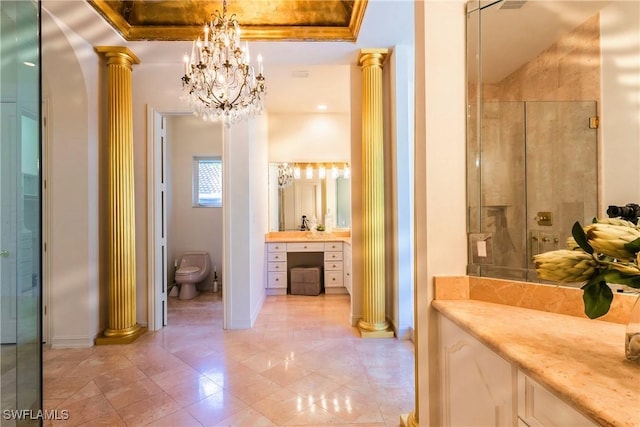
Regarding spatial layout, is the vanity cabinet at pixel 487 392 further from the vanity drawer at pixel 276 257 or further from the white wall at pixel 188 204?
the white wall at pixel 188 204

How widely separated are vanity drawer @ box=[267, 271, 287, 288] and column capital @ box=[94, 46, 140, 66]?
3.35 metres

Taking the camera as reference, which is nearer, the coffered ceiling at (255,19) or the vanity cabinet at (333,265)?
the coffered ceiling at (255,19)

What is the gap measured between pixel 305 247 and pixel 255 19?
124 inches

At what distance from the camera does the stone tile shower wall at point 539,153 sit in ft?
5.08

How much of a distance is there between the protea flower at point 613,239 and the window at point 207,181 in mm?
5430

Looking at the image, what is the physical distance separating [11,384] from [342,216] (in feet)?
14.8

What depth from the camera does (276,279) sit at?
4.99m

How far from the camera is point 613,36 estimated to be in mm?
1520

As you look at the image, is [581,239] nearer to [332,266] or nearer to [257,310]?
[257,310]

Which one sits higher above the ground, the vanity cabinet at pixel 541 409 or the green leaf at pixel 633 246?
the green leaf at pixel 633 246

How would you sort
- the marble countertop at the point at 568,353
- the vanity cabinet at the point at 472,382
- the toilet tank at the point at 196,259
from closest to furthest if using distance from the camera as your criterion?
the marble countertop at the point at 568,353, the vanity cabinet at the point at 472,382, the toilet tank at the point at 196,259

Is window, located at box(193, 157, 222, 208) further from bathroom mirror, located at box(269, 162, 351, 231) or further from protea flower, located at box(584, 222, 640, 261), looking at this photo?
protea flower, located at box(584, 222, 640, 261)

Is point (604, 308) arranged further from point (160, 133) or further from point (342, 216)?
point (342, 216)

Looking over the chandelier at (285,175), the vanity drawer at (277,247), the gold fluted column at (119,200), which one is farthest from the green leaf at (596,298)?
the chandelier at (285,175)
